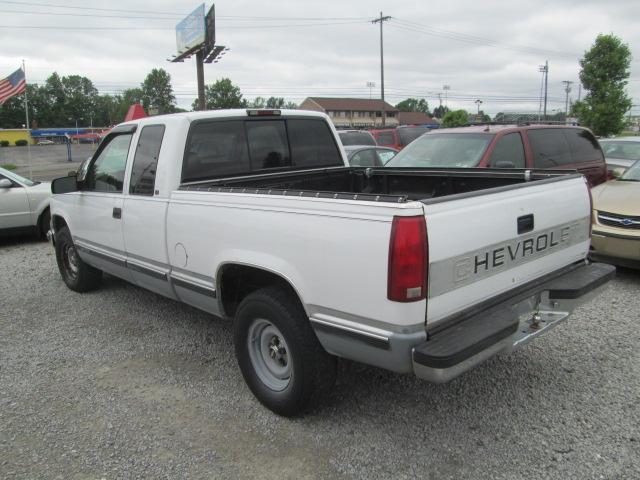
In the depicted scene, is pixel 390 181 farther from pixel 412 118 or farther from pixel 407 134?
pixel 412 118

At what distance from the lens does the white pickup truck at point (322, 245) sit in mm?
2543

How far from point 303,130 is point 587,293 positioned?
271cm

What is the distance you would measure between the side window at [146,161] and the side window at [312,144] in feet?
3.77

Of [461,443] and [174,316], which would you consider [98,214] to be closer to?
[174,316]

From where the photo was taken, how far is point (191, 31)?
35094 mm

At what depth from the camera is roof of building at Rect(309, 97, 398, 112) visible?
104750mm

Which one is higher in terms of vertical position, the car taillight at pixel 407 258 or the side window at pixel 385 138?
the side window at pixel 385 138

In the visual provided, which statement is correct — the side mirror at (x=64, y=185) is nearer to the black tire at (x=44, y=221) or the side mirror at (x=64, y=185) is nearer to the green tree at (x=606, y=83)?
the black tire at (x=44, y=221)

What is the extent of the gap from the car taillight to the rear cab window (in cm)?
215

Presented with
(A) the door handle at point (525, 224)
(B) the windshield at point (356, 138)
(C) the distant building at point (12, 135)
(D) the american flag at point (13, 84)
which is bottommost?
(A) the door handle at point (525, 224)

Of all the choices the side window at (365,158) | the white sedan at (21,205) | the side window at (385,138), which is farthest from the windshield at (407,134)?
the white sedan at (21,205)

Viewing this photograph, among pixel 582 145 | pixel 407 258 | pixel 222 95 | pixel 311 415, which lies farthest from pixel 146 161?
pixel 222 95

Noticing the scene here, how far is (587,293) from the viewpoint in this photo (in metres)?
3.33

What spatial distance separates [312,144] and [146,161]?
1.49m
